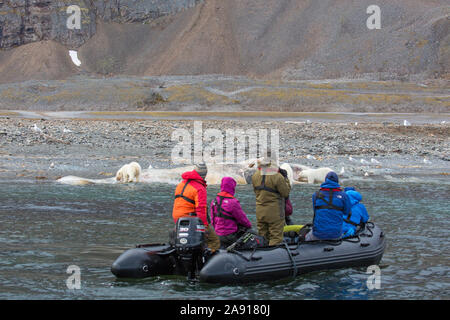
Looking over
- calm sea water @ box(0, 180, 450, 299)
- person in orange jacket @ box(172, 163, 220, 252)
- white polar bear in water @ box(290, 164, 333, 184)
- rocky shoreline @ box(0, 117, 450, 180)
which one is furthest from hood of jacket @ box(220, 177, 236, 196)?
rocky shoreline @ box(0, 117, 450, 180)

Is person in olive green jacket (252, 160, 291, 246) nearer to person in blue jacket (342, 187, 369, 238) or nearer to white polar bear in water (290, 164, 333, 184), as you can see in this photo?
person in blue jacket (342, 187, 369, 238)

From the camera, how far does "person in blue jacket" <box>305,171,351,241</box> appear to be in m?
9.79

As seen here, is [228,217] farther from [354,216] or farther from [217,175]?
[217,175]

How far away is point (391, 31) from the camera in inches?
3526

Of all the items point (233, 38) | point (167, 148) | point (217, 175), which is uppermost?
point (233, 38)

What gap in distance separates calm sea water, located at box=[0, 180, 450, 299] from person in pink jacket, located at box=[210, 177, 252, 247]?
927mm

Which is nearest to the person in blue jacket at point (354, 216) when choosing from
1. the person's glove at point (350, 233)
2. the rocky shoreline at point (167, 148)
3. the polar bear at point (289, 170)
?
the person's glove at point (350, 233)

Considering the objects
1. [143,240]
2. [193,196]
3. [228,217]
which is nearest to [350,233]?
[228,217]

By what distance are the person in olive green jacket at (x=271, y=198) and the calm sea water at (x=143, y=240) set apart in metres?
0.88

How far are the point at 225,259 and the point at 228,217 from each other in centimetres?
81

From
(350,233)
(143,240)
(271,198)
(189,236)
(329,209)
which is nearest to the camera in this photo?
(189,236)

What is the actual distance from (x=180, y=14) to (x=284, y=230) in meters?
113

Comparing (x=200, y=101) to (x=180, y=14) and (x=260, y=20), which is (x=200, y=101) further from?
(x=180, y=14)

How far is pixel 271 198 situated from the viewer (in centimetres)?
954
